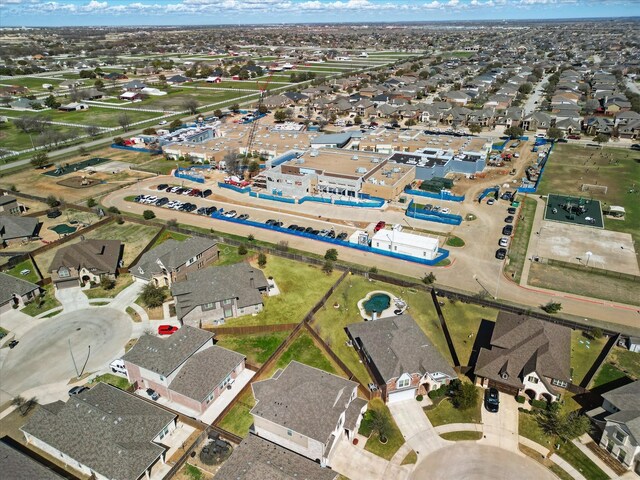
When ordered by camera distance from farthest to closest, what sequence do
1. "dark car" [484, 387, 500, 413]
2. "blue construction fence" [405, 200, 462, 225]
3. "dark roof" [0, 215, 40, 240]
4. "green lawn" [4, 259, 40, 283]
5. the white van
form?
1. "blue construction fence" [405, 200, 462, 225]
2. "dark roof" [0, 215, 40, 240]
3. "green lawn" [4, 259, 40, 283]
4. the white van
5. "dark car" [484, 387, 500, 413]

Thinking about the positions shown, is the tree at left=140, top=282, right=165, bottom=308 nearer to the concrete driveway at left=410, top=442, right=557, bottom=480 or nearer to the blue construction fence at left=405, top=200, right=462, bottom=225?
the concrete driveway at left=410, top=442, right=557, bottom=480

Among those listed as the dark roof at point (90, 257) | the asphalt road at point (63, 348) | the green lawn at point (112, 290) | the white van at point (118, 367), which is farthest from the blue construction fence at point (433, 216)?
the white van at point (118, 367)

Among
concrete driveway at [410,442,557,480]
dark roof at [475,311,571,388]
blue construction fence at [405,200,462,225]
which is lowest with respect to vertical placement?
blue construction fence at [405,200,462,225]

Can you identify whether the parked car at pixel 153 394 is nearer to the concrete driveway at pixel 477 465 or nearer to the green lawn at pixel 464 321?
the concrete driveway at pixel 477 465

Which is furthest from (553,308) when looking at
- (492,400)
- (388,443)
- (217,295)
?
(217,295)

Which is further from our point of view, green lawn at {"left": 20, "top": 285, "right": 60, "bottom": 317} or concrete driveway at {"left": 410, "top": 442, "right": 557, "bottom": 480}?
green lawn at {"left": 20, "top": 285, "right": 60, "bottom": 317}

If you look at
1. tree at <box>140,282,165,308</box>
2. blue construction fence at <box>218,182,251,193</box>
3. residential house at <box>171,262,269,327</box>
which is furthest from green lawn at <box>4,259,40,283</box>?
blue construction fence at <box>218,182,251,193</box>
